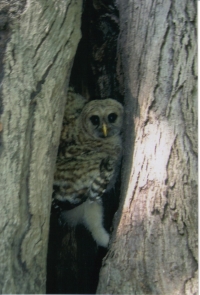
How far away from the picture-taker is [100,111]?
2.86 m

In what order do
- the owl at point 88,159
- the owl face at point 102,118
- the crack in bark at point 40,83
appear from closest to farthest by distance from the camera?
1. the crack in bark at point 40,83
2. the owl at point 88,159
3. the owl face at point 102,118

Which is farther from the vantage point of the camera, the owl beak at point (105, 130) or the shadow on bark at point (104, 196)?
the owl beak at point (105, 130)

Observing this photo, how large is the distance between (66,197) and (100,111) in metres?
0.58

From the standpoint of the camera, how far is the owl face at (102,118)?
111 inches

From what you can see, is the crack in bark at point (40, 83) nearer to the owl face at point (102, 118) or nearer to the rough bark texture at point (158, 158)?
the rough bark texture at point (158, 158)

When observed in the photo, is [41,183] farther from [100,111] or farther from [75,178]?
[100,111]

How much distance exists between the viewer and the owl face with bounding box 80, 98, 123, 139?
2.82 metres

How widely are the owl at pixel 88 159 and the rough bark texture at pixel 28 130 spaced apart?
563mm

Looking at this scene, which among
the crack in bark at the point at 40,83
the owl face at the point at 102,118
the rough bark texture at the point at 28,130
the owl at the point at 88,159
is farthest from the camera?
the owl face at the point at 102,118

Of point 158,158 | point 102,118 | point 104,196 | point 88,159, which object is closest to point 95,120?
point 102,118

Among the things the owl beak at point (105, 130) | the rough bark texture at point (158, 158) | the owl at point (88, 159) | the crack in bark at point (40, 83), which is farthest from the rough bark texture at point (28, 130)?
the owl beak at point (105, 130)

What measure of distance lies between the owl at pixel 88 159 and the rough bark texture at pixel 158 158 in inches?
12.6

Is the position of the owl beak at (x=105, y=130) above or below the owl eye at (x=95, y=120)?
below

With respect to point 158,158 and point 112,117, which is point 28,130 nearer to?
point 158,158
